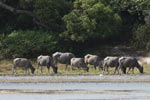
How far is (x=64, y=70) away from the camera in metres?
65.4

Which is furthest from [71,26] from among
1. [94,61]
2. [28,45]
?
[94,61]

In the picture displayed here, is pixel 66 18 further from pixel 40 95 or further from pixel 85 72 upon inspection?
pixel 40 95

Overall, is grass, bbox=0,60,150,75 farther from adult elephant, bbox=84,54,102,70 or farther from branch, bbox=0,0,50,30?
branch, bbox=0,0,50,30

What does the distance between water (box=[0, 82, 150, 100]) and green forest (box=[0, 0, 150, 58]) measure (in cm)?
1937

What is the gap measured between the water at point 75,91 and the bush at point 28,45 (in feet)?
61.7

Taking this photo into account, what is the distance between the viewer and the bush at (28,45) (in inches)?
2788

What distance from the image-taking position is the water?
4233cm

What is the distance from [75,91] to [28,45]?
2597 centimetres

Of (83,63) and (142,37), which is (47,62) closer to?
(83,63)

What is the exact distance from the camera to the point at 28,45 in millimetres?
70938

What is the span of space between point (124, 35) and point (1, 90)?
1195 inches

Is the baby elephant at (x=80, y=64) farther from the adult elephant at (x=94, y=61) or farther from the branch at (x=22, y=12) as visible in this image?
the branch at (x=22, y=12)

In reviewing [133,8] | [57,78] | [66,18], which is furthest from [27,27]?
[57,78]

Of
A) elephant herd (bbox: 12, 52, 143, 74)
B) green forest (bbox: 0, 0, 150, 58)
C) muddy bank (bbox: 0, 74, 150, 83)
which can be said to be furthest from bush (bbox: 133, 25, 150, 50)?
muddy bank (bbox: 0, 74, 150, 83)
